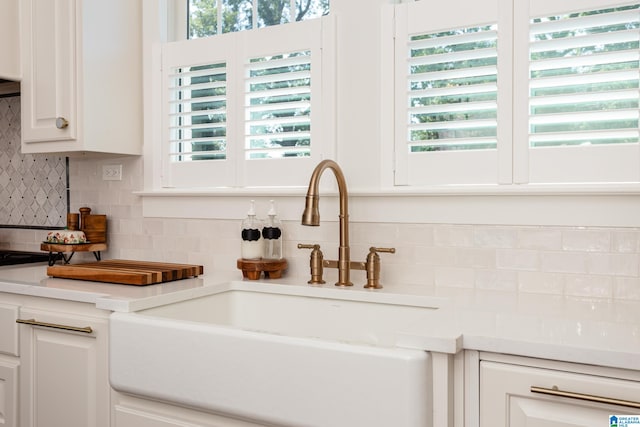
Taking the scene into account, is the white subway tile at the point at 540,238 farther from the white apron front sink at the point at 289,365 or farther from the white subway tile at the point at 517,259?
the white apron front sink at the point at 289,365

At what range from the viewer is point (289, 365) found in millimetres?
1298

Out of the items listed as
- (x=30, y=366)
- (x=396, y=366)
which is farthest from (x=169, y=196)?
(x=396, y=366)

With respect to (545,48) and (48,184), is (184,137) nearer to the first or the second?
(48,184)

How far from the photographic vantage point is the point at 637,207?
63.0 inches

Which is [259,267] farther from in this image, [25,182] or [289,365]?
[25,182]

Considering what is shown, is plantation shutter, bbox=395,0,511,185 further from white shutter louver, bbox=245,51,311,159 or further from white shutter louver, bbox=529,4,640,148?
white shutter louver, bbox=245,51,311,159

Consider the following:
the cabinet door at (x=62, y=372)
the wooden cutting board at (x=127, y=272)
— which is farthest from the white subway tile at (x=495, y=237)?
the cabinet door at (x=62, y=372)

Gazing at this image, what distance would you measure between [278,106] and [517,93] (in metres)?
0.87

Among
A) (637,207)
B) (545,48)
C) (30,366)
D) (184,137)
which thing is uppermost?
(545,48)

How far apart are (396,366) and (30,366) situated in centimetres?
133

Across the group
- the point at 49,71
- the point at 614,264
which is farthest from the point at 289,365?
the point at 49,71

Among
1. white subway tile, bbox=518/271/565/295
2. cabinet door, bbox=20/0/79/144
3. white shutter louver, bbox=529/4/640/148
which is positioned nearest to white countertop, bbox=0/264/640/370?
white subway tile, bbox=518/271/565/295

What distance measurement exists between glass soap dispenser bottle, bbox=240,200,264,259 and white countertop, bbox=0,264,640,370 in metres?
0.11

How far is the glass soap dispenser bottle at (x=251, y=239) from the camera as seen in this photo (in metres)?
2.06
